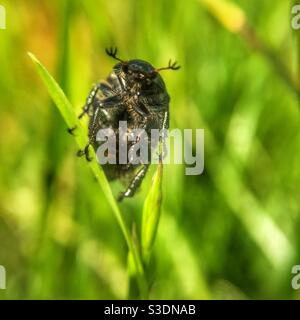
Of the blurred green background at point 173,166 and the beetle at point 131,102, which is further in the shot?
the blurred green background at point 173,166

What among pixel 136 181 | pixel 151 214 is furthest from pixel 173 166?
pixel 151 214

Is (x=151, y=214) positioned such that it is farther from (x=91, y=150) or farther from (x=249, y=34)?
(x=249, y=34)

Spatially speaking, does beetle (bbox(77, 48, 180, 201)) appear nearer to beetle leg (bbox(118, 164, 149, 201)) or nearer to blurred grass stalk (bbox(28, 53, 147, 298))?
beetle leg (bbox(118, 164, 149, 201))

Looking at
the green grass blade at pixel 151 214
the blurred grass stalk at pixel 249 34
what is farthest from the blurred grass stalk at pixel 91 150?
the blurred grass stalk at pixel 249 34

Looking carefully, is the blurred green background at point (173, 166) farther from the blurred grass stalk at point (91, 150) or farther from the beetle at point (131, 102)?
the blurred grass stalk at point (91, 150)

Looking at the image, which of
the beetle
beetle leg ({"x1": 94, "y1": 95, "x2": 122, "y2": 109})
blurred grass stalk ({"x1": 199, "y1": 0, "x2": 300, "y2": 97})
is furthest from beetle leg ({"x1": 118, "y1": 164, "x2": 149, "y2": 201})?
blurred grass stalk ({"x1": 199, "y1": 0, "x2": 300, "y2": 97})

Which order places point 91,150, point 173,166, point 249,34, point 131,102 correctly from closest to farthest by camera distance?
point 91,150 < point 131,102 < point 249,34 < point 173,166

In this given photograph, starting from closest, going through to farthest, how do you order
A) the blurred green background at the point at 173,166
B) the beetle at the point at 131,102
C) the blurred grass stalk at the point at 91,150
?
the blurred grass stalk at the point at 91,150
the beetle at the point at 131,102
the blurred green background at the point at 173,166
